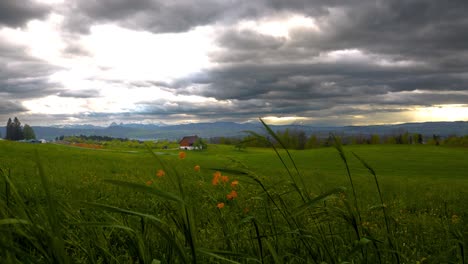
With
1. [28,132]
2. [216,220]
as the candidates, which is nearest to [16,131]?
[28,132]

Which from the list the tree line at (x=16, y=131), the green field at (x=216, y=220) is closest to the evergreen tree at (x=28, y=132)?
the tree line at (x=16, y=131)

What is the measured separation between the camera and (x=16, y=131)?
16725cm

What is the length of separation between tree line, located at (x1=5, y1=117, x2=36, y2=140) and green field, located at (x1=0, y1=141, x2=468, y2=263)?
554 feet

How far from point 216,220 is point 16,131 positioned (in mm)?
188112

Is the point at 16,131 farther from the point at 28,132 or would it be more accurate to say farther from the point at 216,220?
the point at 216,220

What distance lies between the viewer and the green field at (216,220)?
135 centimetres

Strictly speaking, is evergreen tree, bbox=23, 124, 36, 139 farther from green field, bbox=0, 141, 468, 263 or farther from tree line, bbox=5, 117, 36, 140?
green field, bbox=0, 141, 468, 263

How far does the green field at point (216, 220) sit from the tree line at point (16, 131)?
16886 centimetres

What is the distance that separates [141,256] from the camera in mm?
1744

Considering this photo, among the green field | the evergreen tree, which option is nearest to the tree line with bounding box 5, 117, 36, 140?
the evergreen tree

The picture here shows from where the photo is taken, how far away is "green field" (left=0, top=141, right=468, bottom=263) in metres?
1.35

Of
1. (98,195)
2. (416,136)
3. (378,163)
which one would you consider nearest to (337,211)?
(98,195)

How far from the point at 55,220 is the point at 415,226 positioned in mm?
8170

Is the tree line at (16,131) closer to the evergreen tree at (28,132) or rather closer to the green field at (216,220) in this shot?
the evergreen tree at (28,132)
